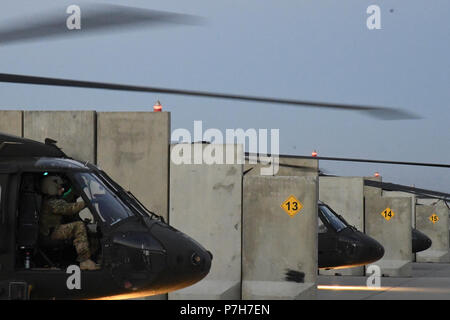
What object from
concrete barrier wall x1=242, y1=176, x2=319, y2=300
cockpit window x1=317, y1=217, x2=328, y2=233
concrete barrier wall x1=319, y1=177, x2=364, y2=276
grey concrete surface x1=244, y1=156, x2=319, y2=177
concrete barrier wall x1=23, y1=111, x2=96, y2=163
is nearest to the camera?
concrete barrier wall x1=23, y1=111, x2=96, y2=163

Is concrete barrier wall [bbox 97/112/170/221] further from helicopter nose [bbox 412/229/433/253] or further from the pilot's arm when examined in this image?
helicopter nose [bbox 412/229/433/253]

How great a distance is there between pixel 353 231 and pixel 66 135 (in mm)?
6751

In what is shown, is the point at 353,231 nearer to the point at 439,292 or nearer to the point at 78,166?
the point at 439,292

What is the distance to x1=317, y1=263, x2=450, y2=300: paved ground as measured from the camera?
1770 centimetres

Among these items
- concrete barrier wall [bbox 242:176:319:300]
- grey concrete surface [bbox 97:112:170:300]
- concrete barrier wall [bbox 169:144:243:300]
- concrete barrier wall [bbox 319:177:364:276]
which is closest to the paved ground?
concrete barrier wall [bbox 242:176:319:300]

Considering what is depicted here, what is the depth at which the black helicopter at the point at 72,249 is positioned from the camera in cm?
894

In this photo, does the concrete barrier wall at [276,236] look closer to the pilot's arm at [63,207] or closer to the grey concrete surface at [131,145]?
the grey concrete surface at [131,145]

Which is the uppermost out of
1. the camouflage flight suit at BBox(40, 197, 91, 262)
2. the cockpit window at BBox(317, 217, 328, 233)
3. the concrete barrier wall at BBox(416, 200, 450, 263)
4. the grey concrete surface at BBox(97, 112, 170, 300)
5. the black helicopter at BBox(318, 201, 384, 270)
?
the grey concrete surface at BBox(97, 112, 170, 300)

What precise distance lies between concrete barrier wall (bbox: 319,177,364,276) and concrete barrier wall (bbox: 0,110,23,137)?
1220cm

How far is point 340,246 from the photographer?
17.3 meters

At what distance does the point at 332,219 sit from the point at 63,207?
376 inches

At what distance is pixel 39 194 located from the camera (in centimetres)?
926

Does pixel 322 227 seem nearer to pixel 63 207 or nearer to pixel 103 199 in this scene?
pixel 103 199

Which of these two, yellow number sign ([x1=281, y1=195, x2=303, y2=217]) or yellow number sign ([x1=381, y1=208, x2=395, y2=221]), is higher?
yellow number sign ([x1=281, y1=195, x2=303, y2=217])
